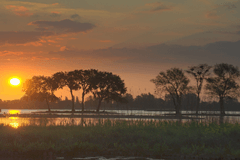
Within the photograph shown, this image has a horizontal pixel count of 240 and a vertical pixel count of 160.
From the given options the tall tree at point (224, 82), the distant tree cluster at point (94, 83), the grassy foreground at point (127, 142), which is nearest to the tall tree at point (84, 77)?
the distant tree cluster at point (94, 83)

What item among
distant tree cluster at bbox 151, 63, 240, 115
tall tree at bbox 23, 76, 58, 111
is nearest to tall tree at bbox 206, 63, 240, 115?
distant tree cluster at bbox 151, 63, 240, 115

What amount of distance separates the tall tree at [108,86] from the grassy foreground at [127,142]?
7279 centimetres

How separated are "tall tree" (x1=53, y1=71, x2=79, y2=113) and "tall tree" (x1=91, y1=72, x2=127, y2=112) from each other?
710 centimetres

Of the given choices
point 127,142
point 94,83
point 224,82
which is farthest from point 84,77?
point 127,142

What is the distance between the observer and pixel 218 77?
3799 inches

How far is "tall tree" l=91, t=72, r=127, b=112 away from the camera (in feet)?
320

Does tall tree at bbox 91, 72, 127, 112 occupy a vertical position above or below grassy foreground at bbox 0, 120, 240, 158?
above

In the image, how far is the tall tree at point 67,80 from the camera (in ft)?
324

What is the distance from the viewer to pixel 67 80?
99500 mm

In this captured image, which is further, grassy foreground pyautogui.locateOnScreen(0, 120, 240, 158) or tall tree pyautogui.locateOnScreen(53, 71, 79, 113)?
tall tree pyautogui.locateOnScreen(53, 71, 79, 113)

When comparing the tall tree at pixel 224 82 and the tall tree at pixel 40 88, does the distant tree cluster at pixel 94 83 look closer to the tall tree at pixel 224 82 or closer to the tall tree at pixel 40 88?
the tall tree at pixel 40 88

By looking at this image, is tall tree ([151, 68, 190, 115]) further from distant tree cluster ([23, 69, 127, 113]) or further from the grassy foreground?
the grassy foreground

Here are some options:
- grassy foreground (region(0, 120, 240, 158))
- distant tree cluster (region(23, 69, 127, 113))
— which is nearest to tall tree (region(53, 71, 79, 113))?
distant tree cluster (region(23, 69, 127, 113))

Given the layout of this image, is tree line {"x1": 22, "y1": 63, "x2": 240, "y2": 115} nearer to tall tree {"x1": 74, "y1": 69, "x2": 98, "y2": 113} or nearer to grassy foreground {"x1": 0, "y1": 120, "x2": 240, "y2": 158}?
tall tree {"x1": 74, "y1": 69, "x2": 98, "y2": 113}
